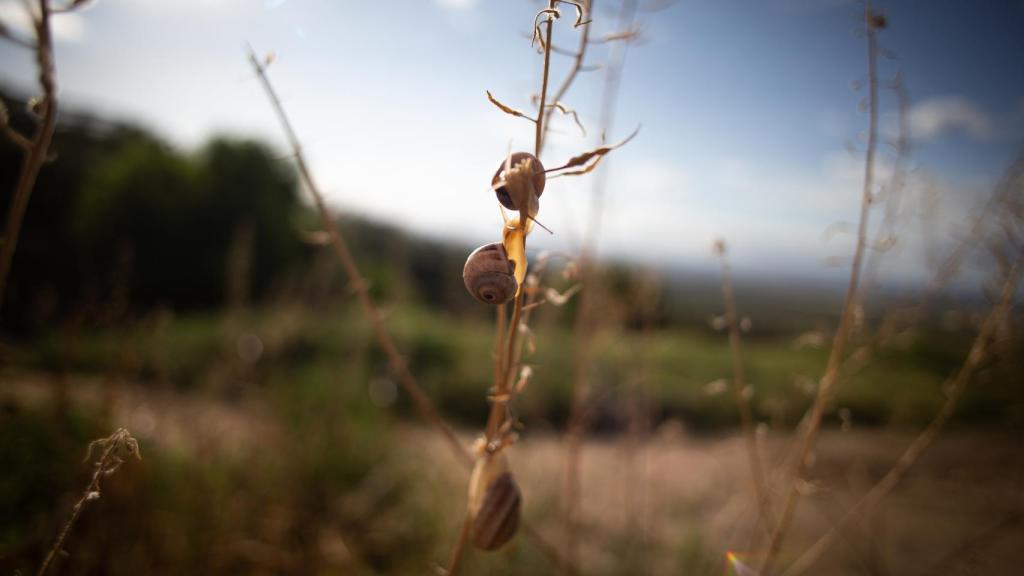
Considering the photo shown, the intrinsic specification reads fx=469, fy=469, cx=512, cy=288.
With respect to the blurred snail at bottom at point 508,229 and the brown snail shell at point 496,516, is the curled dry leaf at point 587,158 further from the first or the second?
the brown snail shell at point 496,516

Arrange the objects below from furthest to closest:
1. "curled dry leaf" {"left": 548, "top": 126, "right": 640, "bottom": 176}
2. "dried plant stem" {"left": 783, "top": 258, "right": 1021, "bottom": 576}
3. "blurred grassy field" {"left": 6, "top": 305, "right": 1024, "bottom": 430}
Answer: "blurred grassy field" {"left": 6, "top": 305, "right": 1024, "bottom": 430} → "dried plant stem" {"left": 783, "top": 258, "right": 1021, "bottom": 576} → "curled dry leaf" {"left": 548, "top": 126, "right": 640, "bottom": 176}

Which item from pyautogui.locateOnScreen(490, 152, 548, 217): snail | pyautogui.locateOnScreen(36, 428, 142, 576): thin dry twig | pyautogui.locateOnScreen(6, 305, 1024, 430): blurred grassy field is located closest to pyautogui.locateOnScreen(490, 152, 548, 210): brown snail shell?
pyautogui.locateOnScreen(490, 152, 548, 217): snail

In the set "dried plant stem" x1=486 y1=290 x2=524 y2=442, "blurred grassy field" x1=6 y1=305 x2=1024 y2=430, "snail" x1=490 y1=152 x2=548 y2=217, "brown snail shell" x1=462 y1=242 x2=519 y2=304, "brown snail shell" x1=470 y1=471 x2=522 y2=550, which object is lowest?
"blurred grassy field" x1=6 y1=305 x2=1024 y2=430

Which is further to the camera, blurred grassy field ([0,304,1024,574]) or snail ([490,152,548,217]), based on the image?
blurred grassy field ([0,304,1024,574])

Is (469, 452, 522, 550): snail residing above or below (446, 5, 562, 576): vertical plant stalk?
below

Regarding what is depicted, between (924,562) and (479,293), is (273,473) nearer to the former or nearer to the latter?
(479,293)

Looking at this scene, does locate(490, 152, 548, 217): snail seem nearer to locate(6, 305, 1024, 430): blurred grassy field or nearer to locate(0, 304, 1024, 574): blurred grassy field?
locate(0, 304, 1024, 574): blurred grassy field

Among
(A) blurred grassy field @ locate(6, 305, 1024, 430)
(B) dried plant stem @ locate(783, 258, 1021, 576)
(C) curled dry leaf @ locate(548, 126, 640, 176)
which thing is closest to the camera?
(C) curled dry leaf @ locate(548, 126, 640, 176)

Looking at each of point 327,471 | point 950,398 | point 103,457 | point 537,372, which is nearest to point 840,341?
point 950,398

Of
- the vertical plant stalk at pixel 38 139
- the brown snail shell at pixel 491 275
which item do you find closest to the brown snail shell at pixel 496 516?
the brown snail shell at pixel 491 275
